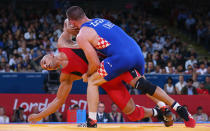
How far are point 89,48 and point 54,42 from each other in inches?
312

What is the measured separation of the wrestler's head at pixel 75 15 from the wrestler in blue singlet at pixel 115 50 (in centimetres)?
13

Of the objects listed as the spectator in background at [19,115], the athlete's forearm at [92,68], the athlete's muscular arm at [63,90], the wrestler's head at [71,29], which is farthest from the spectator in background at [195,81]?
the athlete's forearm at [92,68]

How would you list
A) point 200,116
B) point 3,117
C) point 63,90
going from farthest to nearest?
point 200,116, point 3,117, point 63,90

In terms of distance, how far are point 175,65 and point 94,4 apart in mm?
6975

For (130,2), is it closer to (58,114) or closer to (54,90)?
(54,90)

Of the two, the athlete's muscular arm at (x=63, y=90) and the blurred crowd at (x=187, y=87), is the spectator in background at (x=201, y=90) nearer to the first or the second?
the blurred crowd at (x=187, y=87)

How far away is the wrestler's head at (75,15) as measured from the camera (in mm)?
4832

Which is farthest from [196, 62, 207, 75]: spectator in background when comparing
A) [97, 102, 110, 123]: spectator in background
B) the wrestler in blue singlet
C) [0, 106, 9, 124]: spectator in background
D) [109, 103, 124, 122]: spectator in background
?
the wrestler in blue singlet

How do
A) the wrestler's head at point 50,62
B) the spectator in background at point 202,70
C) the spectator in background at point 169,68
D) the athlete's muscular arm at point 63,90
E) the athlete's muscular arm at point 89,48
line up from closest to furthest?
the athlete's muscular arm at point 89,48, the wrestler's head at point 50,62, the athlete's muscular arm at point 63,90, the spectator in background at point 169,68, the spectator in background at point 202,70

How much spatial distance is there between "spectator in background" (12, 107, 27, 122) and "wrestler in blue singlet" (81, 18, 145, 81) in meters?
4.39

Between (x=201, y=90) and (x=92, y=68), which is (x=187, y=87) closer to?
(x=201, y=90)

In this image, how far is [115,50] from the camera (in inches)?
183

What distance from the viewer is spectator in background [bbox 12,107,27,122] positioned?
866cm

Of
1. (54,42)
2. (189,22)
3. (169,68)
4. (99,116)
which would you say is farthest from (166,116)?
(189,22)
